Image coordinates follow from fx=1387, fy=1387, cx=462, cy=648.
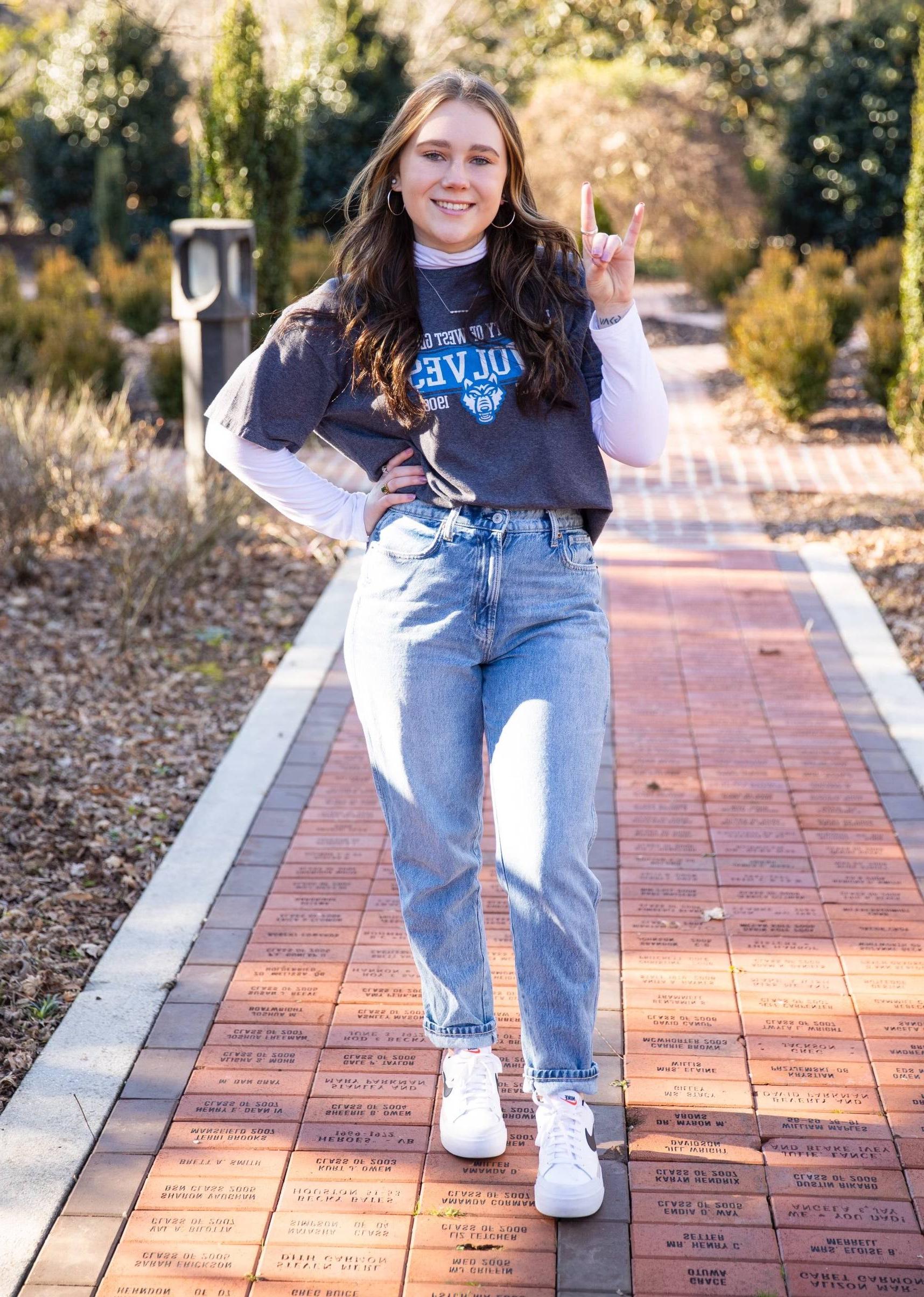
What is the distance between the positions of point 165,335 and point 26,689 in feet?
30.2

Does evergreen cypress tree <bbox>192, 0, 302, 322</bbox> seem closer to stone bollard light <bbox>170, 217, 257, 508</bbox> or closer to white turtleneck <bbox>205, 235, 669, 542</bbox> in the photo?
stone bollard light <bbox>170, 217, 257, 508</bbox>

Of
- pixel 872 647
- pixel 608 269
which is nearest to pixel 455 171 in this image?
pixel 608 269

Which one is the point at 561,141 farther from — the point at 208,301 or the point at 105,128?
the point at 208,301

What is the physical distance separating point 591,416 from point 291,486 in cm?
56

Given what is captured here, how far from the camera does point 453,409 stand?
89.0 inches

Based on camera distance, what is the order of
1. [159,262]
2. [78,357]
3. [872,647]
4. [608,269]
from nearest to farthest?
[608,269]
[872,647]
[78,357]
[159,262]

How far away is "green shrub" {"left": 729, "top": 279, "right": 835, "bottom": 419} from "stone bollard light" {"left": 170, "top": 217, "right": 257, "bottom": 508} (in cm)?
394

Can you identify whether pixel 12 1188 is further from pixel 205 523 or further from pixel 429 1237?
pixel 205 523

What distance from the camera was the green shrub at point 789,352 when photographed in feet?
30.8

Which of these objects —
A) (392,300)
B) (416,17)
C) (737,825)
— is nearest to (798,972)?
(737,825)

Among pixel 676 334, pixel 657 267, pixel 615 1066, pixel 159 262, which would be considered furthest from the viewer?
pixel 657 267

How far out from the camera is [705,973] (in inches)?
122

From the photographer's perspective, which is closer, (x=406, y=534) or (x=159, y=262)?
(x=406, y=534)

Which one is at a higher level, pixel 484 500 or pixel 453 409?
pixel 453 409
